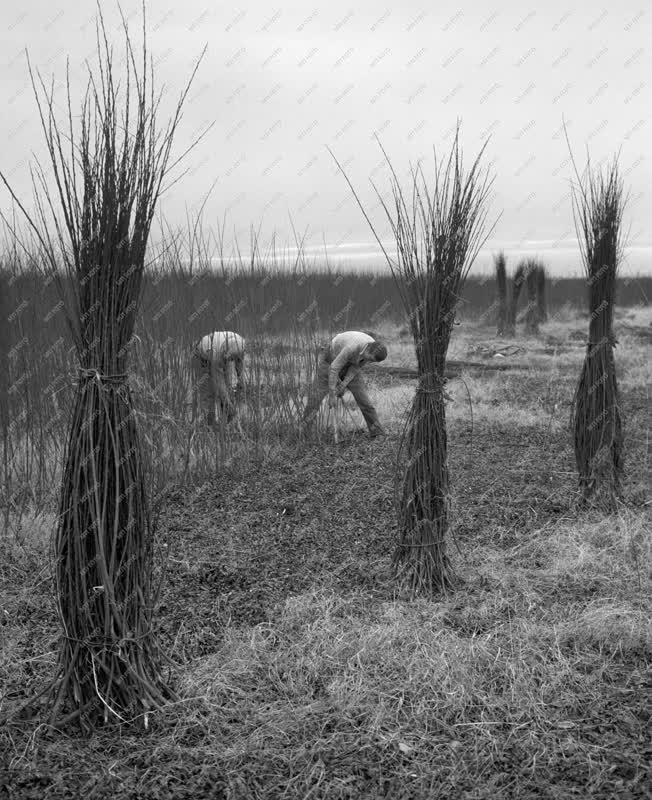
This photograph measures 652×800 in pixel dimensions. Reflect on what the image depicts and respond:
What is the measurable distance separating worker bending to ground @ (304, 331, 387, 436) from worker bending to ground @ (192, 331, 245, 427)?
0.76 meters

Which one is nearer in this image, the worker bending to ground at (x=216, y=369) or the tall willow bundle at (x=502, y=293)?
the worker bending to ground at (x=216, y=369)

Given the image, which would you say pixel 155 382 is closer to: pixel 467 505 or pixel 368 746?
pixel 467 505

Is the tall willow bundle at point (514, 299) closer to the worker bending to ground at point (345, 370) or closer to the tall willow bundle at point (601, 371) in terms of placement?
the worker bending to ground at point (345, 370)

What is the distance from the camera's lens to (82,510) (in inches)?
97.5

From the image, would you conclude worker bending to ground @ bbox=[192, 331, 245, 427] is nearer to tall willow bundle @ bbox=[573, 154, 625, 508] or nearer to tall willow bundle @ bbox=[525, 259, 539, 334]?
tall willow bundle @ bbox=[573, 154, 625, 508]

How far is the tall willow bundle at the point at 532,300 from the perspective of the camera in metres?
18.5

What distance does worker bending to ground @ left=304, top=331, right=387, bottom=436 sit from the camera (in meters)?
7.07

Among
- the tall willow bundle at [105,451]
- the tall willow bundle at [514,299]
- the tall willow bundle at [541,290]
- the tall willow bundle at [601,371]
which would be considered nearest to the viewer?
the tall willow bundle at [105,451]

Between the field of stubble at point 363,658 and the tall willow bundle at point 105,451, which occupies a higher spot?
the tall willow bundle at point 105,451

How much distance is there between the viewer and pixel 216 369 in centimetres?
618

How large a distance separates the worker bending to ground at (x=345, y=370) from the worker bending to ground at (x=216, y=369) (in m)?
0.76

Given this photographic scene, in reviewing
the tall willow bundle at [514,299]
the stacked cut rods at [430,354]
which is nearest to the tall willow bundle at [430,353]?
the stacked cut rods at [430,354]

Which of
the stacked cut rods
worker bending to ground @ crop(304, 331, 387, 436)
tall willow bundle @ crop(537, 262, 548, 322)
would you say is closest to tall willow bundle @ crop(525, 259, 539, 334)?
tall willow bundle @ crop(537, 262, 548, 322)

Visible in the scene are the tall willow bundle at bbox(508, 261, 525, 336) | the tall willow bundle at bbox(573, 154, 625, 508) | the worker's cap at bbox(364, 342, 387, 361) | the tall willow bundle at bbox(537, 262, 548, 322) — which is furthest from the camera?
the tall willow bundle at bbox(537, 262, 548, 322)
